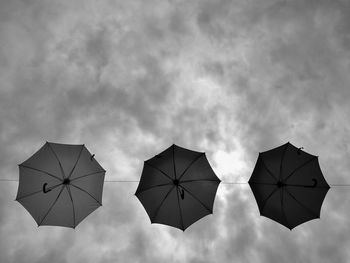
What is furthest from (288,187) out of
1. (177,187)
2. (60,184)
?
(60,184)

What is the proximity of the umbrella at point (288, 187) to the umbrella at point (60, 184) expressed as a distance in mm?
10277

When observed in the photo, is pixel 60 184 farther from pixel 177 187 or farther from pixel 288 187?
pixel 288 187

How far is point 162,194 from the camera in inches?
675

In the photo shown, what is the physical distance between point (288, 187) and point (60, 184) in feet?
47.1

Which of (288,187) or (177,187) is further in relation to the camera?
(177,187)

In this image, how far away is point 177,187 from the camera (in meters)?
17.0

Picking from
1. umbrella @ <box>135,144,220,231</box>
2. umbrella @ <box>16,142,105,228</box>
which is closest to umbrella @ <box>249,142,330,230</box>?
umbrella @ <box>135,144,220,231</box>

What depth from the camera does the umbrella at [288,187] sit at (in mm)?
16781

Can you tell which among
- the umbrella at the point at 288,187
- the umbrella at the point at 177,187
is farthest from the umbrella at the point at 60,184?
the umbrella at the point at 288,187

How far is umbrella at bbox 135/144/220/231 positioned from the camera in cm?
1702

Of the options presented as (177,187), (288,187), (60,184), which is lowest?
(288,187)

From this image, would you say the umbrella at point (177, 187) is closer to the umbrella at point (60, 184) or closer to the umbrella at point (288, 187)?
the umbrella at point (288, 187)

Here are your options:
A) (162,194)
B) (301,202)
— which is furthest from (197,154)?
(301,202)

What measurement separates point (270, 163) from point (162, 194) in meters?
7.25
